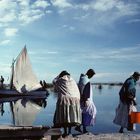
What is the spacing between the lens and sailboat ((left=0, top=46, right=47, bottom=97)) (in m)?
69.0

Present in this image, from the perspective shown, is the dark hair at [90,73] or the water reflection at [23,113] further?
the water reflection at [23,113]

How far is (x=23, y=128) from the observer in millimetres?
11602

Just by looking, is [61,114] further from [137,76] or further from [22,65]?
[22,65]

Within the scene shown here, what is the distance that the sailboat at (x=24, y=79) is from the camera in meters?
69.0

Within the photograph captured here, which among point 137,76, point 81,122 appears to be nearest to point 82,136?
point 81,122

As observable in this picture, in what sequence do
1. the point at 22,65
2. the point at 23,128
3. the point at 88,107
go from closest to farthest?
the point at 23,128, the point at 88,107, the point at 22,65

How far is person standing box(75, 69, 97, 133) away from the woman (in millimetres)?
1157

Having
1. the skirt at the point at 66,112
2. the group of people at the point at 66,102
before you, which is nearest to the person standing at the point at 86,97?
the group of people at the point at 66,102

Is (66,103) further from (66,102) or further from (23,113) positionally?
(23,113)

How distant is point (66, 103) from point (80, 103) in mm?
1691

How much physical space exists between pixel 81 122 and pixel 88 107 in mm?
867

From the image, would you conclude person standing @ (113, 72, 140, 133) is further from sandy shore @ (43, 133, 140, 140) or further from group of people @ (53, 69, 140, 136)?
sandy shore @ (43, 133, 140, 140)

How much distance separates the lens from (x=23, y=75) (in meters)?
69.6

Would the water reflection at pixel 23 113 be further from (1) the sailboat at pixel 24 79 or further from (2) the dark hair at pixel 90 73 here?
(1) the sailboat at pixel 24 79
